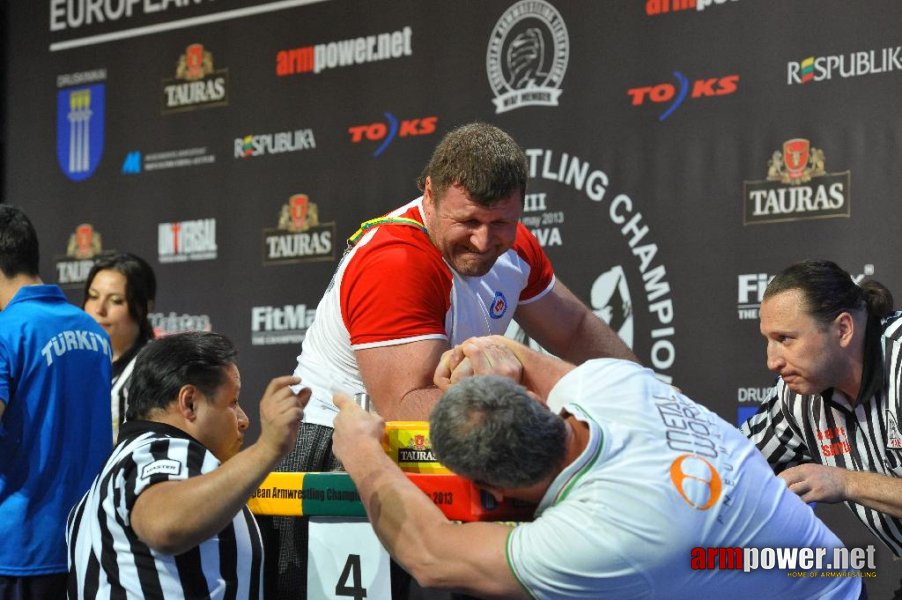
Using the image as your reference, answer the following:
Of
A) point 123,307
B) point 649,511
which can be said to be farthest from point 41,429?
point 649,511

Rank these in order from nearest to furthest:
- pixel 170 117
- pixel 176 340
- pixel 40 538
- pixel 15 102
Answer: pixel 176 340
pixel 40 538
pixel 170 117
pixel 15 102

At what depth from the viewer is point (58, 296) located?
3082 millimetres

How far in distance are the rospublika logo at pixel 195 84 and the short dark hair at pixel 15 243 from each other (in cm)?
217

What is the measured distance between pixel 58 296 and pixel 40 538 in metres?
0.67

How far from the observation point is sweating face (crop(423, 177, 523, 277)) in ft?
7.16

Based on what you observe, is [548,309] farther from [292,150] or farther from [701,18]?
[292,150]

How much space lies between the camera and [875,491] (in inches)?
89.0

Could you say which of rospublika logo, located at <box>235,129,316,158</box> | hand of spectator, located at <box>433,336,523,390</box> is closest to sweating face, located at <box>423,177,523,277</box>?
hand of spectator, located at <box>433,336,523,390</box>

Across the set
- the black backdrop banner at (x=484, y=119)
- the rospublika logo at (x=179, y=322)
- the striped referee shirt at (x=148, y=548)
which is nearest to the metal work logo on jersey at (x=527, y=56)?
the black backdrop banner at (x=484, y=119)

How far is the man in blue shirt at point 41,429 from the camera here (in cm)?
289

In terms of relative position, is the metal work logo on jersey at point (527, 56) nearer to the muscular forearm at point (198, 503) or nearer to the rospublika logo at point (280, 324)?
the rospublika logo at point (280, 324)

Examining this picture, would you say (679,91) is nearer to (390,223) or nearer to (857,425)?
(857,425)

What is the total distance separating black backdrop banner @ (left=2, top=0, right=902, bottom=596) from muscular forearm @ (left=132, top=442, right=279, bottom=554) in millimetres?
2273

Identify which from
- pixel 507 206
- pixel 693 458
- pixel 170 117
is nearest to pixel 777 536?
pixel 693 458
